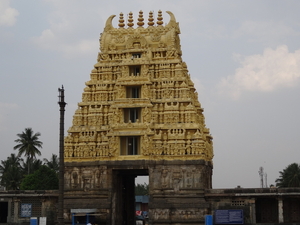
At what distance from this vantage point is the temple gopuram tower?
155ft

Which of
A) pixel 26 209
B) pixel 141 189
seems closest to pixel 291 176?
pixel 26 209

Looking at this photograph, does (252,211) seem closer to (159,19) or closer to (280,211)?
(280,211)

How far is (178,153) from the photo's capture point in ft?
156

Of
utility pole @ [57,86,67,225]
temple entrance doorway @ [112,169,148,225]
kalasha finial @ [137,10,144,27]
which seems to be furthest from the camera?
kalasha finial @ [137,10,144,27]

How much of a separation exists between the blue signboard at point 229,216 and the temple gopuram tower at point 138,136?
4.00 ft

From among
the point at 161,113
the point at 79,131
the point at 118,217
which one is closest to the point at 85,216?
the point at 118,217

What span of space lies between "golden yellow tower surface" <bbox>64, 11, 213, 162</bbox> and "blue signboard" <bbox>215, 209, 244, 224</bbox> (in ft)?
15.7

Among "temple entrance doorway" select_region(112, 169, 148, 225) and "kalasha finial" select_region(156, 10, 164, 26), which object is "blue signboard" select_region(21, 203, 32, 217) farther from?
"kalasha finial" select_region(156, 10, 164, 26)

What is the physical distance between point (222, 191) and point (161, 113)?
834cm

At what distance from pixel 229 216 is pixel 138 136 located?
10.1 meters

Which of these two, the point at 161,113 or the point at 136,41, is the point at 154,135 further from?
the point at 136,41

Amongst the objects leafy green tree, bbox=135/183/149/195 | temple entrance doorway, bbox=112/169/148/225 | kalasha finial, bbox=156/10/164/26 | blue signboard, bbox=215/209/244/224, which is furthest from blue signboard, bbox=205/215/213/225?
leafy green tree, bbox=135/183/149/195

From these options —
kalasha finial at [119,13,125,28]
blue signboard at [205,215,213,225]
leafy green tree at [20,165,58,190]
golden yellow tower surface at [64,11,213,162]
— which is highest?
kalasha finial at [119,13,125,28]

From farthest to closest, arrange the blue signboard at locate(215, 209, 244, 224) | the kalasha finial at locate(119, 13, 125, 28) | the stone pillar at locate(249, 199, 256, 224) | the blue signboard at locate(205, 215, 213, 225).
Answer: the kalasha finial at locate(119, 13, 125, 28)
the stone pillar at locate(249, 199, 256, 224)
the blue signboard at locate(215, 209, 244, 224)
the blue signboard at locate(205, 215, 213, 225)
